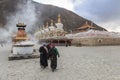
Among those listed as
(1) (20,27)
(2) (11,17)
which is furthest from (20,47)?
(2) (11,17)

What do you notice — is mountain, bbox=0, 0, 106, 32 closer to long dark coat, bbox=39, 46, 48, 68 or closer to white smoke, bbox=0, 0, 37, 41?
white smoke, bbox=0, 0, 37, 41

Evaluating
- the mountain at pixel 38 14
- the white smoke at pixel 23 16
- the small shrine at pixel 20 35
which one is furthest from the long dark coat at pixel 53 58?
the mountain at pixel 38 14

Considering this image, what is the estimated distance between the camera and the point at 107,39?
3697cm

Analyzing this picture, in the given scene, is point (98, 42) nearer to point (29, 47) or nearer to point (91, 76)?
point (29, 47)

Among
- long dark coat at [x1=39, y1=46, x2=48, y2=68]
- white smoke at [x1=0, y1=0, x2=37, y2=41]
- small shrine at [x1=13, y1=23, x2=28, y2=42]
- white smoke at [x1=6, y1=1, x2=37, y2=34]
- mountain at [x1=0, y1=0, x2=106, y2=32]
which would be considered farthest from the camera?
mountain at [x1=0, y1=0, x2=106, y2=32]

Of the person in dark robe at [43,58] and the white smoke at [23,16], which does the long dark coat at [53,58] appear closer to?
the person in dark robe at [43,58]

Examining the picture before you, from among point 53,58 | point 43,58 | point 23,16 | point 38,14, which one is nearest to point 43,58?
point 43,58

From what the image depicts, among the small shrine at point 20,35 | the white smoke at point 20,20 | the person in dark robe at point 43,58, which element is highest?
the white smoke at point 20,20

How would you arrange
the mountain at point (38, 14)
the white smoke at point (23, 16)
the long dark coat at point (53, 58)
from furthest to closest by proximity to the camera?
the mountain at point (38, 14), the white smoke at point (23, 16), the long dark coat at point (53, 58)

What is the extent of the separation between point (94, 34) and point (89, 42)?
166 cm

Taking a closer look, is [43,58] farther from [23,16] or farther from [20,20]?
[23,16]

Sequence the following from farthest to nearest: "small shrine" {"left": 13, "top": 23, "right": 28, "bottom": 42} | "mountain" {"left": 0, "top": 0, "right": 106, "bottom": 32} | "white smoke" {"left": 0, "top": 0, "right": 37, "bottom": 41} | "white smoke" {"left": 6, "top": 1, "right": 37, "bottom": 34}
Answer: "mountain" {"left": 0, "top": 0, "right": 106, "bottom": 32}
"white smoke" {"left": 6, "top": 1, "right": 37, "bottom": 34}
"white smoke" {"left": 0, "top": 0, "right": 37, "bottom": 41}
"small shrine" {"left": 13, "top": 23, "right": 28, "bottom": 42}

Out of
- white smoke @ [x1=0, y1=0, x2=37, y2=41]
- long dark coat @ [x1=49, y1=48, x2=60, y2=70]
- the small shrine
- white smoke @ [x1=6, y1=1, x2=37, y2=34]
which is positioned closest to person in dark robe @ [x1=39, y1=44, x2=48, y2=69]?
long dark coat @ [x1=49, y1=48, x2=60, y2=70]

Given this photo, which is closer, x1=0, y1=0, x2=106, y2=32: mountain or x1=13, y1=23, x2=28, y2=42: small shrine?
x1=13, y1=23, x2=28, y2=42: small shrine
